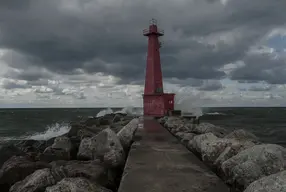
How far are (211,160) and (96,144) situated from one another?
2.71 metres

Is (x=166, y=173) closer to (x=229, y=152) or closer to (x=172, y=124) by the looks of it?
(x=229, y=152)

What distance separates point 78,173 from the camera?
16.0 feet

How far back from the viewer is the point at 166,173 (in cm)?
457

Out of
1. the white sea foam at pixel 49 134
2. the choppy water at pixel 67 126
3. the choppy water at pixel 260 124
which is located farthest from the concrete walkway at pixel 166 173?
the white sea foam at pixel 49 134

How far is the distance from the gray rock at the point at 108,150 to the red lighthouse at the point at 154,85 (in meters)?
14.4

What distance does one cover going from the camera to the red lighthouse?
2098cm

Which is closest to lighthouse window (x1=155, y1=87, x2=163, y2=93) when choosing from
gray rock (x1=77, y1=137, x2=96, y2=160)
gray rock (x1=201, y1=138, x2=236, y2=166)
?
gray rock (x1=77, y1=137, x2=96, y2=160)

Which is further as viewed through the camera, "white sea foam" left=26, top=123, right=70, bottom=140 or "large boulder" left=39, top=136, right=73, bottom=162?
"white sea foam" left=26, top=123, right=70, bottom=140

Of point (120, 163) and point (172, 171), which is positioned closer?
point (172, 171)

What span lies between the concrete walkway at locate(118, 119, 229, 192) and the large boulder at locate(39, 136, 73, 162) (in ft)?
6.50

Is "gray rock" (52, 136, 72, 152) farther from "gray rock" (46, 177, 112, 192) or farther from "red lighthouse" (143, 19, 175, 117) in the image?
"red lighthouse" (143, 19, 175, 117)

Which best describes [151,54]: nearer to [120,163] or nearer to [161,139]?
[161,139]

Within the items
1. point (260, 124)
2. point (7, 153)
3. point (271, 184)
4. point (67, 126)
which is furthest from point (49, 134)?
point (260, 124)

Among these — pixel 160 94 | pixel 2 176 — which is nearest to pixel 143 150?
pixel 2 176
